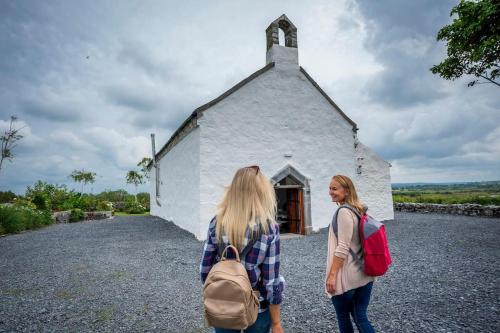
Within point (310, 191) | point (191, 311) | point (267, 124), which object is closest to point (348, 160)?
point (310, 191)

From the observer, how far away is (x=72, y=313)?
13.7 ft

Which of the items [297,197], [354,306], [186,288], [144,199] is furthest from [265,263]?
[144,199]

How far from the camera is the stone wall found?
1544 centimetres

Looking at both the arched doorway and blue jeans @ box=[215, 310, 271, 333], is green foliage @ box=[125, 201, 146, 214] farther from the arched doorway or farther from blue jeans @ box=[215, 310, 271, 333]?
blue jeans @ box=[215, 310, 271, 333]

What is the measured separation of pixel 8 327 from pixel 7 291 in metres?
2.00

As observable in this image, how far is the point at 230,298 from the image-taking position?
1.60 metres

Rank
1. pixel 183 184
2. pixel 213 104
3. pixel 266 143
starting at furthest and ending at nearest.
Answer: pixel 183 184
pixel 266 143
pixel 213 104

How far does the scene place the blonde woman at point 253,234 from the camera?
1.76 meters

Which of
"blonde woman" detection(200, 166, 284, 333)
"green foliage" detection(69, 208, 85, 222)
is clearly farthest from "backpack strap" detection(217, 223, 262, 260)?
"green foliage" detection(69, 208, 85, 222)

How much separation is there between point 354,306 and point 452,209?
1929 cm

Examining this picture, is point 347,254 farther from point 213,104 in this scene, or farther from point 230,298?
point 213,104

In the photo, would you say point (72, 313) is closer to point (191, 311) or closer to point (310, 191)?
point (191, 311)

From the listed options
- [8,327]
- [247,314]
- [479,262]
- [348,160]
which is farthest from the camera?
[348,160]

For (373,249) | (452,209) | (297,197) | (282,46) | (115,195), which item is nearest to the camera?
(373,249)
